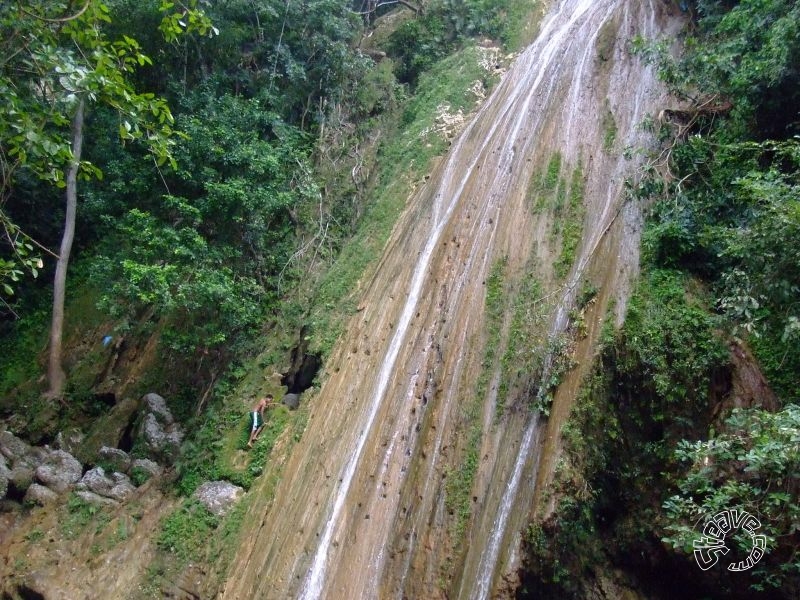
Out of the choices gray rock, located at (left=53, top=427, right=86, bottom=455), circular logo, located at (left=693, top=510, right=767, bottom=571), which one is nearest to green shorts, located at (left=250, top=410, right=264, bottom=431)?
gray rock, located at (left=53, top=427, right=86, bottom=455)

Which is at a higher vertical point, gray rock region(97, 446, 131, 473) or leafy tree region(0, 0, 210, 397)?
leafy tree region(0, 0, 210, 397)

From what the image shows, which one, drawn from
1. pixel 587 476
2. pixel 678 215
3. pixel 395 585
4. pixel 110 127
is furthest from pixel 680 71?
pixel 110 127

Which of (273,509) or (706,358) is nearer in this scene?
(706,358)

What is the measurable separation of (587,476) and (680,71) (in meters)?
6.08

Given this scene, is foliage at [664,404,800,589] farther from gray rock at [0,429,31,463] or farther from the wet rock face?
gray rock at [0,429,31,463]

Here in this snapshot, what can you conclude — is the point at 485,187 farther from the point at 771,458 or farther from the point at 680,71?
the point at 771,458

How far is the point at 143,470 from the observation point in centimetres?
1210

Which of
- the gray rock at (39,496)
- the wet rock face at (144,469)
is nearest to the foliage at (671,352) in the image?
the wet rock face at (144,469)

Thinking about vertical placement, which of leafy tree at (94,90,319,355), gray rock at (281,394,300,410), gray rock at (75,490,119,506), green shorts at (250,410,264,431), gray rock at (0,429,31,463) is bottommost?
gray rock at (281,394,300,410)

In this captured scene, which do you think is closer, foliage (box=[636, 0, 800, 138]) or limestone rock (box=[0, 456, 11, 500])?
foliage (box=[636, 0, 800, 138])

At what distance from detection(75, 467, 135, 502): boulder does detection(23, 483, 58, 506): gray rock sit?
44 centimetres

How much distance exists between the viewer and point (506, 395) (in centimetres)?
798

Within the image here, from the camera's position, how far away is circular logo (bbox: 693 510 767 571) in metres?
5.03

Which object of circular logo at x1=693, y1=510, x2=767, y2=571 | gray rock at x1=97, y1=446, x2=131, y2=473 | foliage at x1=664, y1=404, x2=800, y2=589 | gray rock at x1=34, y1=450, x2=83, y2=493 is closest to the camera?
foliage at x1=664, y1=404, x2=800, y2=589
